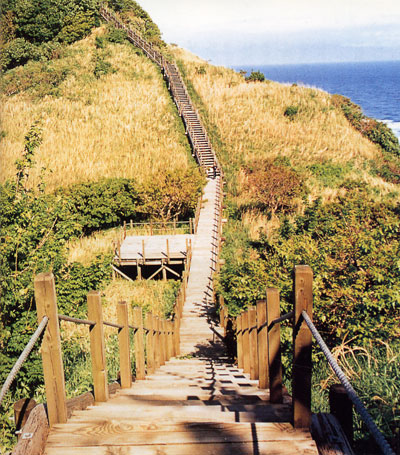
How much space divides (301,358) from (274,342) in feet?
2.66

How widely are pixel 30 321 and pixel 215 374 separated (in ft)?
10.6

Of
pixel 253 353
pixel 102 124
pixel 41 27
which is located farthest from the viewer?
pixel 41 27

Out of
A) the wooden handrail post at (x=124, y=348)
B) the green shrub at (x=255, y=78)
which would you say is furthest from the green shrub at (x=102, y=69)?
the wooden handrail post at (x=124, y=348)

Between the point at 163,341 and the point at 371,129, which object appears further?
the point at 371,129

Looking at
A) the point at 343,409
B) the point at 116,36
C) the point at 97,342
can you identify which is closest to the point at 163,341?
the point at 97,342

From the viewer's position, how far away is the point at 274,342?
3893 millimetres

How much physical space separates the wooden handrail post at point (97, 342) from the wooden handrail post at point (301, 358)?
1.62 metres

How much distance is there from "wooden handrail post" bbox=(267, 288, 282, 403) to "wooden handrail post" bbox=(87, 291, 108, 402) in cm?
136

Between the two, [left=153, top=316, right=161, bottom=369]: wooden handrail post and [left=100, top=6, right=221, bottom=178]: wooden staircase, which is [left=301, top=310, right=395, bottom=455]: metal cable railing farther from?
[left=100, top=6, right=221, bottom=178]: wooden staircase

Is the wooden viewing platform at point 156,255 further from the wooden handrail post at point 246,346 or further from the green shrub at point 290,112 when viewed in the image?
the green shrub at point 290,112

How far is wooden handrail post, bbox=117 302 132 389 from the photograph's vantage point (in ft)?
16.1

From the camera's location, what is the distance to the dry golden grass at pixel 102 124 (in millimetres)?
29734

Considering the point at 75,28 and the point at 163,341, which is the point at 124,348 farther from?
the point at 75,28

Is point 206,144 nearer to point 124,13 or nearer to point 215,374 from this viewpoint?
point 215,374
